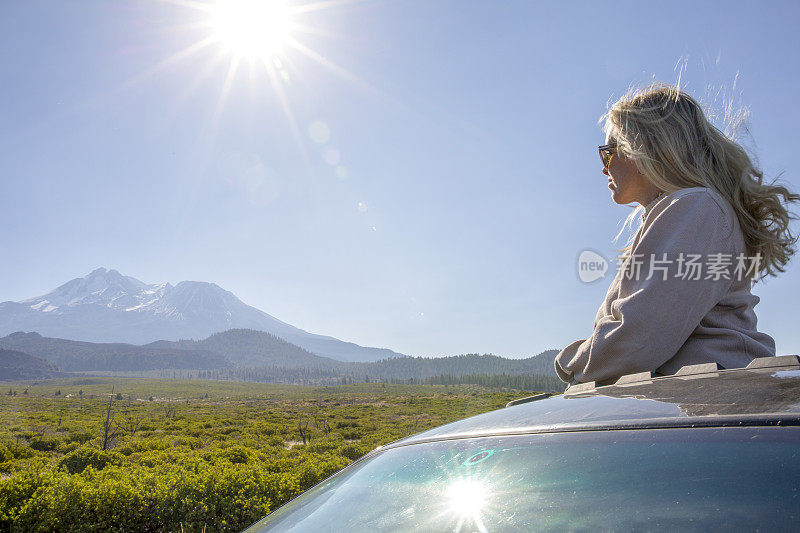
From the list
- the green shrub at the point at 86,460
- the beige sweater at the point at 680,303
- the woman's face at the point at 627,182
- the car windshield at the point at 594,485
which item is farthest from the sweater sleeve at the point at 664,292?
the green shrub at the point at 86,460

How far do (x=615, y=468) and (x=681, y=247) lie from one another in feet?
3.24

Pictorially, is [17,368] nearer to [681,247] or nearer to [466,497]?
[466,497]

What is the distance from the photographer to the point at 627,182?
6.47 feet

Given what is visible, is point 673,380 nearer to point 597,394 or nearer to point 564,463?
point 597,394

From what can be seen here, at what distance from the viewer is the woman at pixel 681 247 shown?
1.48 m

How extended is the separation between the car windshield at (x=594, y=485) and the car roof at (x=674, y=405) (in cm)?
3

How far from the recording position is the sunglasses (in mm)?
2002

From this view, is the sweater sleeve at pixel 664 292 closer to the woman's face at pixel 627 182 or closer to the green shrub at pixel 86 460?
the woman's face at pixel 627 182

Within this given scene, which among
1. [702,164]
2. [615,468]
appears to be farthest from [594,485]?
[702,164]

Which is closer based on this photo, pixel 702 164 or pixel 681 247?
pixel 681 247

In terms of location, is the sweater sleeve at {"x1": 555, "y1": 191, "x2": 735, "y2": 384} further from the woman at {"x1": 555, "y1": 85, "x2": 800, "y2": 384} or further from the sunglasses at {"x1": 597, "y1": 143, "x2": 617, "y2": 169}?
the sunglasses at {"x1": 597, "y1": 143, "x2": 617, "y2": 169}

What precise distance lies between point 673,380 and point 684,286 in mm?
407

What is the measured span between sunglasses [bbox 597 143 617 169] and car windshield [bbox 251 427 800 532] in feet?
4.82

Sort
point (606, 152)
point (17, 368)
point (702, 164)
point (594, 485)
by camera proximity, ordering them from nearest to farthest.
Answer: point (594, 485)
point (702, 164)
point (606, 152)
point (17, 368)
